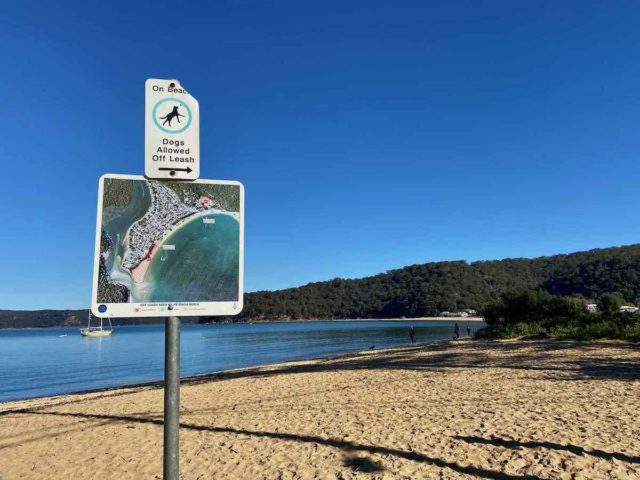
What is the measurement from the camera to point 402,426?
23.2 feet

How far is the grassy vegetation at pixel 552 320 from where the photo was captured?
2211 centimetres

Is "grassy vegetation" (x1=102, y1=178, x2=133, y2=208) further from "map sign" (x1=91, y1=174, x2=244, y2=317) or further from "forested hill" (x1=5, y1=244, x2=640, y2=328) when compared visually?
"forested hill" (x1=5, y1=244, x2=640, y2=328)

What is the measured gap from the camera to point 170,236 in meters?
1.93

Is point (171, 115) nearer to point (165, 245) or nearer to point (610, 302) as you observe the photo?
point (165, 245)

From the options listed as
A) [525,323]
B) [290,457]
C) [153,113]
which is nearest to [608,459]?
[290,457]

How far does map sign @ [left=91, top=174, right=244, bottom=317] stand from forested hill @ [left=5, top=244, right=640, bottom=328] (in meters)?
90.8

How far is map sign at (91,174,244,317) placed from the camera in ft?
6.09

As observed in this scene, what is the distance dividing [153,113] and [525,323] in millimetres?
32374

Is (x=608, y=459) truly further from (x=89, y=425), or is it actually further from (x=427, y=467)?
(x=89, y=425)

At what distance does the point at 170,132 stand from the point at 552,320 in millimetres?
30625

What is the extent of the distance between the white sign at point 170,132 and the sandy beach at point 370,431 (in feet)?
14.5

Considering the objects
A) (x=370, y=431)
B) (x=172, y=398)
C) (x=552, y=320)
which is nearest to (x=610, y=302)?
(x=552, y=320)

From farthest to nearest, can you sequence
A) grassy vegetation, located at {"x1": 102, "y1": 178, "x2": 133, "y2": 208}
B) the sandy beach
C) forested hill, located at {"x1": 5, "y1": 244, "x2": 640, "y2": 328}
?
forested hill, located at {"x1": 5, "y1": 244, "x2": 640, "y2": 328} → the sandy beach → grassy vegetation, located at {"x1": 102, "y1": 178, "x2": 133, "y2": 208}

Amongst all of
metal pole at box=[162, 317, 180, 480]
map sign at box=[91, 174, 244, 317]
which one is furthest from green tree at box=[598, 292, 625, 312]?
metal pole at box=[162, 317, 180, 480]
